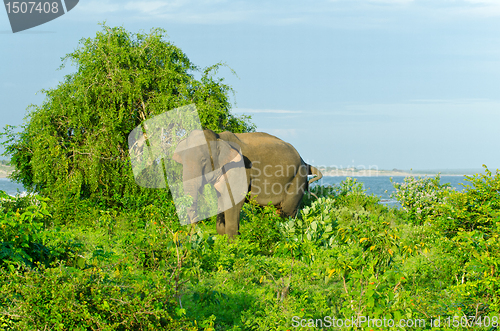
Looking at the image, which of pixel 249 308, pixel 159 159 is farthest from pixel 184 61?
pixel 249 308

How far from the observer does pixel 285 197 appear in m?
11.6

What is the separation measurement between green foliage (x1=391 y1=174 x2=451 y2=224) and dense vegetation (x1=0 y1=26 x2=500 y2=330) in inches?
1.8

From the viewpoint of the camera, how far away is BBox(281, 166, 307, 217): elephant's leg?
11594 millimetres

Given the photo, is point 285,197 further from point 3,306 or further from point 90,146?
point 3,306

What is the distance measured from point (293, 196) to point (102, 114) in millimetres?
5819

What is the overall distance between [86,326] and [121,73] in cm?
1004

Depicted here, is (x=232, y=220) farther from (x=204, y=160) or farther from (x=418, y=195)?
(x=418, y=195)

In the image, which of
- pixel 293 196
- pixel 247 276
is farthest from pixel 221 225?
pixel 247 276

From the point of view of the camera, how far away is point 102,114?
38.9 feet

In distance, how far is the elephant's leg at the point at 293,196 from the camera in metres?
11.6

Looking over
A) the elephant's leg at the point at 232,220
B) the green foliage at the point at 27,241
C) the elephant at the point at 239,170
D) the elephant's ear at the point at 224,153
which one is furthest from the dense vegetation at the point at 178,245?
the elephant's ear at the point at 224,153

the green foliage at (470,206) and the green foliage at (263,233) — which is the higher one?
the green foliage at (470,206)

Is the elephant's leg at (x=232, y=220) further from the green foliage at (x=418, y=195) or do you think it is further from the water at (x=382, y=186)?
the green foliage at (x=418, y=195)

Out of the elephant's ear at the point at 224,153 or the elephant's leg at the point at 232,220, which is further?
the elephant's leg at the point at 232,220
